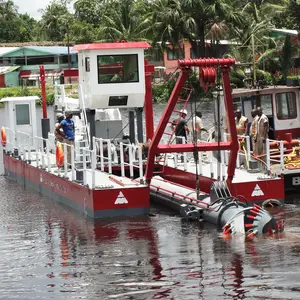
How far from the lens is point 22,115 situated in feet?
115

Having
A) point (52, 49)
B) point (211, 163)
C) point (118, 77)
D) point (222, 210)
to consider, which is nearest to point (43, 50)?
point (52, 49)

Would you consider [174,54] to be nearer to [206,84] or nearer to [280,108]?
[280,108]

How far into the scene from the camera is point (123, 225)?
929 inches

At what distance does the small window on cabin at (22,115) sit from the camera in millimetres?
34969

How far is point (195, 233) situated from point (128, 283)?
4.83 m

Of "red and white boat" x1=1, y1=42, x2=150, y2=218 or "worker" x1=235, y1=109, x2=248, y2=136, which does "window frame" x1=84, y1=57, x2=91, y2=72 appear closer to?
"red and white boat" x1=1, y1=42, x2=150, y2=218

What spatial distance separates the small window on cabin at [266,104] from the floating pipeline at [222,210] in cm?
433

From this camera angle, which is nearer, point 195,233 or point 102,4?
point 195,233

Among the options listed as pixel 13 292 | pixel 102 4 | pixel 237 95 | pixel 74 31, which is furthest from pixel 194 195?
pixel 102 4

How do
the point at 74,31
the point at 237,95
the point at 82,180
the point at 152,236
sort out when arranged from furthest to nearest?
the point at 74,31, the point at 237,95, the point at 82,180, the point at 152,236

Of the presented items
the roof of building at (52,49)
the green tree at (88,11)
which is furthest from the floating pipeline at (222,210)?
the green tree at (88,11)

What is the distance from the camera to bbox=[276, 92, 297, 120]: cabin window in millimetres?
29406

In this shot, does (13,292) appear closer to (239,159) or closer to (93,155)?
(93,155)

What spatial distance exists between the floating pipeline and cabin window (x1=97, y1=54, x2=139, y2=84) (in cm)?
419
